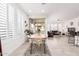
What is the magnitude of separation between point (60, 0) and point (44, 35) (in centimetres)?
85

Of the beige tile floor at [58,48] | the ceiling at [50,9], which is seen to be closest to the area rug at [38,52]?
the beige tile floor at [58,48]

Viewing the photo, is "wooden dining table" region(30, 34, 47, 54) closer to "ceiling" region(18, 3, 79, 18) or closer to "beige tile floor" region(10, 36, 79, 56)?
"beige tile floor" region(10, 36, 79, 56)

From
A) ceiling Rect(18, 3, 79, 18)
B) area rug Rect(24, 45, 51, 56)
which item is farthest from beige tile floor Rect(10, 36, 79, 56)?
ceiling Rect(18, 3, 79, 18)

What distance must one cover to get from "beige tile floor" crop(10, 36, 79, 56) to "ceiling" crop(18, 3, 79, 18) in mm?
556

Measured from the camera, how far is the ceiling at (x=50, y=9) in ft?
9.28

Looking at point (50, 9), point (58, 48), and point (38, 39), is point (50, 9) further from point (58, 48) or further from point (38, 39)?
point (58, 48)

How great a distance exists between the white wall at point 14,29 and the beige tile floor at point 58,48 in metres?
0.13

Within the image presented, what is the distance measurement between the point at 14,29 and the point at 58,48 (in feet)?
3.52

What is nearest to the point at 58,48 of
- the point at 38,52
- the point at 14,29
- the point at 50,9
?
the point at 38,52

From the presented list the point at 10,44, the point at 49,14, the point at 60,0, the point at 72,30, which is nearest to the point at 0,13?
the point at 10,44

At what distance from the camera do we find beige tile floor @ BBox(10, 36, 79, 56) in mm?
2836

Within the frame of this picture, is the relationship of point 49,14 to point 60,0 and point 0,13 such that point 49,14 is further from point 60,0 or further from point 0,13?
point 0,13

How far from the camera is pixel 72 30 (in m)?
2.88

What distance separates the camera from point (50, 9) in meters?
2.88
